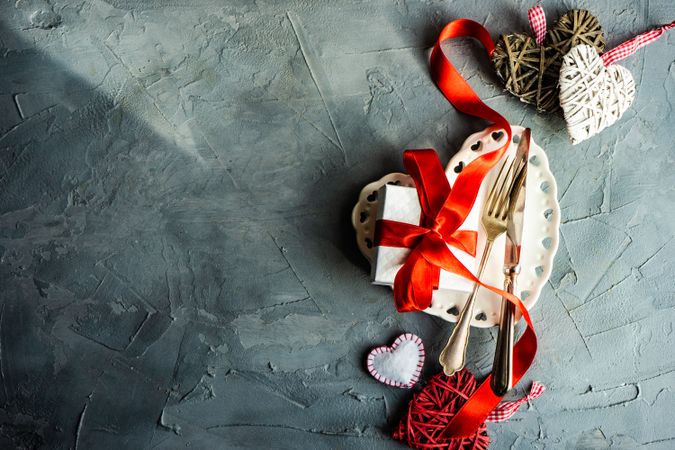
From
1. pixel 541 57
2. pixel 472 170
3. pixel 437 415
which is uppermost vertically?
pixel 541 57

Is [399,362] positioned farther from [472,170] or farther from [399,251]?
[472,170]

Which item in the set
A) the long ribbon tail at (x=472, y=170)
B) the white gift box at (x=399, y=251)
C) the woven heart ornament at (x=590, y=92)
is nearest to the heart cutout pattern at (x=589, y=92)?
the woven heart ornament at (x=590, y=92)

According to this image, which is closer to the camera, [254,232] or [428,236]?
[428,236]

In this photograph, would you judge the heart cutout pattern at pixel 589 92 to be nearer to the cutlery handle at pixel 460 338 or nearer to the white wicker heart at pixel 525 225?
the white wicker heart at pixel 525 225

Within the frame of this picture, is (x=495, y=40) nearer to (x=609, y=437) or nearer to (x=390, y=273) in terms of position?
(x=390, y=273)

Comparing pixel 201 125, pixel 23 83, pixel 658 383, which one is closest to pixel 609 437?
pixel 658 383

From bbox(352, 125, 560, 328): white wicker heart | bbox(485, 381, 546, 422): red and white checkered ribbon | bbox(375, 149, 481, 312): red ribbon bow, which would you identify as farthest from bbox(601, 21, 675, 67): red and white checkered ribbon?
bbox(485, 381, 546, 422): red and white checkered ribbon

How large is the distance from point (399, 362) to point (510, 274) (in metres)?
0.24

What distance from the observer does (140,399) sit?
1.05 meters

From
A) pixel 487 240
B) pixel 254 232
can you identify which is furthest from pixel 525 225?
pixel 254 232

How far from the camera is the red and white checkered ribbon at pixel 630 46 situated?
107cm

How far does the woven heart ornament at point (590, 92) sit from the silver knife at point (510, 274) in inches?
3.6

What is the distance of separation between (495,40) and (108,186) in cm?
73

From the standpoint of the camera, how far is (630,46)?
1.07 m
